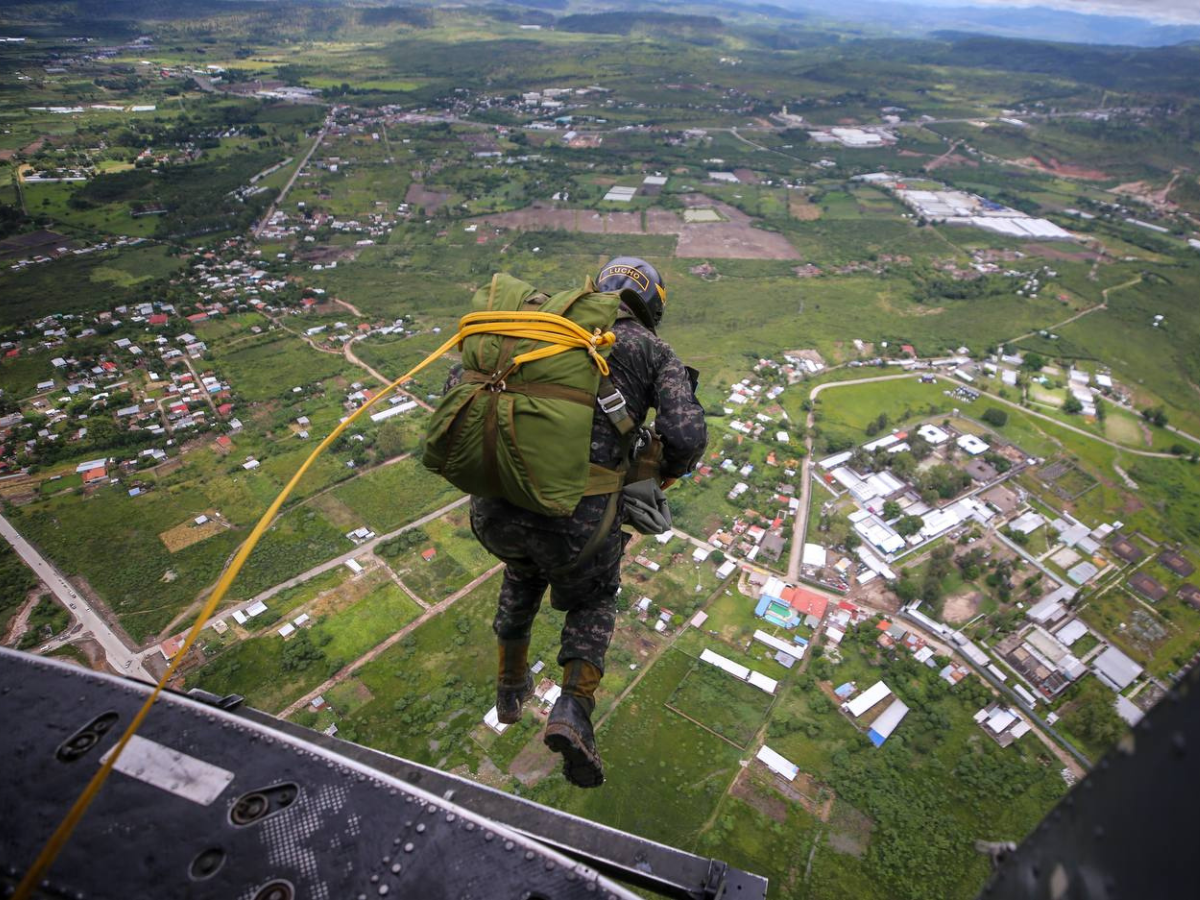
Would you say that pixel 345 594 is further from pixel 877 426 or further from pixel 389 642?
pixel 877 426

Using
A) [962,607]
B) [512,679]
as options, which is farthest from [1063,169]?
[512,679]

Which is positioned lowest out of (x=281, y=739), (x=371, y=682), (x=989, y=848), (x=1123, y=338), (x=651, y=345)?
(x=371, y=682)

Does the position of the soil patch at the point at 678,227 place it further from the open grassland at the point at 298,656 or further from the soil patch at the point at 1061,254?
the open grassland at the point at 298,656

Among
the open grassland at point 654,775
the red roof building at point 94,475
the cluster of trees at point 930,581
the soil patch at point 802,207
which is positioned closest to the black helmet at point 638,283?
the open grassland at point 654,775

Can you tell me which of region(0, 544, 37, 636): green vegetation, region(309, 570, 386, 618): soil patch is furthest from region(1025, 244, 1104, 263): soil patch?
region(0, 544, 37, 636): green vegetation

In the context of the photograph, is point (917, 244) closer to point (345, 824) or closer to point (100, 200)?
point (345, 824)

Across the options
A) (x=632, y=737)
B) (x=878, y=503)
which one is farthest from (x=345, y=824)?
(x=878, y=503)
